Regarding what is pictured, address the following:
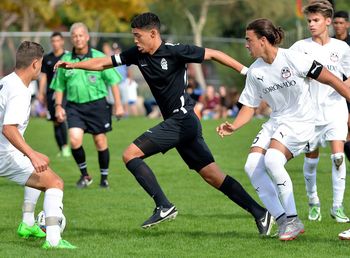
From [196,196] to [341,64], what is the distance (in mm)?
3230

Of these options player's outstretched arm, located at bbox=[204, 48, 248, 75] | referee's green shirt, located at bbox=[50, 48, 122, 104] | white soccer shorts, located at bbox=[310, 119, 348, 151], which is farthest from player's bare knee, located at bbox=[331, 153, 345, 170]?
referee's green shirt, located at bbox=[50, 48, 122, 104]

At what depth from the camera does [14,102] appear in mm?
8320

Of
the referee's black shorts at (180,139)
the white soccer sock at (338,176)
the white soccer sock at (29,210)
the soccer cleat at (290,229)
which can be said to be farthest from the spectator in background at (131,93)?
the soccer cleat at (290,229)

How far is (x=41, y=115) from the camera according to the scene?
106ft

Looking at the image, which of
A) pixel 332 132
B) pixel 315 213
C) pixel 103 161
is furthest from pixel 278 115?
pixel 103 161

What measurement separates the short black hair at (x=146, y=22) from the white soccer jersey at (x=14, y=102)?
1.45 meters

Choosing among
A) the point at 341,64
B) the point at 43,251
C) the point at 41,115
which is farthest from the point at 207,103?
the point at 43,251

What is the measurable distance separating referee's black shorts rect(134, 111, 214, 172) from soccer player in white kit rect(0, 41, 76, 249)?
44.2 inches

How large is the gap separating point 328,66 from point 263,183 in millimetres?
1890

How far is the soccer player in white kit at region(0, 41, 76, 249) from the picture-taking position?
8242mm

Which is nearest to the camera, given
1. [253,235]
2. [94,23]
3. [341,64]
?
[253,235]

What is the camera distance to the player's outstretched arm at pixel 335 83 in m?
8.51

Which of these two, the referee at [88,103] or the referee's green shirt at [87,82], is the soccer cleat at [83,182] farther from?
the referee's green shirt at [87,82]

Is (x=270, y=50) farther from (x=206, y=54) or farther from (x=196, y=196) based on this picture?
(x=196, y=196)
